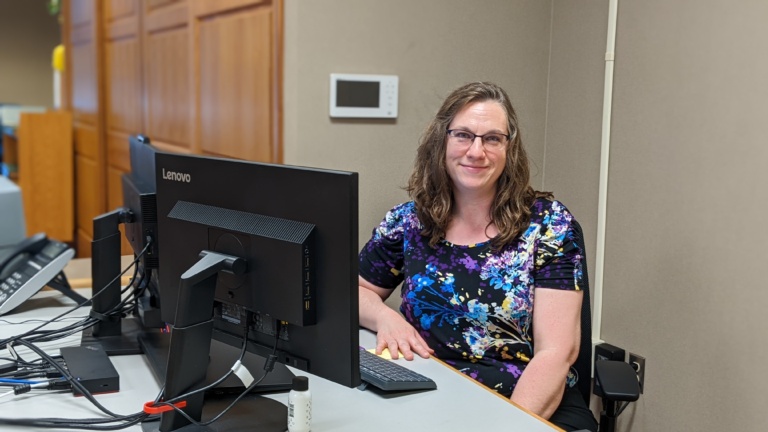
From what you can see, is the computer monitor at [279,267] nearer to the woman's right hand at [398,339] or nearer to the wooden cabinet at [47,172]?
the woman's right hand at [398,339]

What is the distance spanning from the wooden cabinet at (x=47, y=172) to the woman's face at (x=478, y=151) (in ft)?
13.8

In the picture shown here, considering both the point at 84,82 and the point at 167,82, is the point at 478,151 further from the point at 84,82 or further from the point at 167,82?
the point at 84,82

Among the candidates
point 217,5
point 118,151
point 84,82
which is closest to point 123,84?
point 118,151

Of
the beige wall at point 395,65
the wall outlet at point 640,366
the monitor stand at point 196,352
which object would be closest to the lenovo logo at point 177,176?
the monitor stand at point 196,352

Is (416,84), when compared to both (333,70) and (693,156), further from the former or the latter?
(693,156)

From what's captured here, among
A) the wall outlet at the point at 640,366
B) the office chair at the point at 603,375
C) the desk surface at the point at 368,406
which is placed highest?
the desk surface at the point at 368,406

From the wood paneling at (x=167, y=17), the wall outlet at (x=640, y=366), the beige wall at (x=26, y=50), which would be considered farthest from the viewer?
the beige wall at (x=26, y=50)

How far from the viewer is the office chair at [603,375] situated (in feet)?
5.82

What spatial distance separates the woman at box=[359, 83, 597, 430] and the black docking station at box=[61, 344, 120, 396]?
2.02 feet

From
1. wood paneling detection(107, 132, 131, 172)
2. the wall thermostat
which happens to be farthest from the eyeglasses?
wood paneling detection(107, 132, 131, 172)

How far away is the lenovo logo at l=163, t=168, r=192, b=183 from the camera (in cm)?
148

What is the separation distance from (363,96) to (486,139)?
674 millimetres

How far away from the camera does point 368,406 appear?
1.49 metres

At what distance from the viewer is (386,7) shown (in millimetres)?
2559
